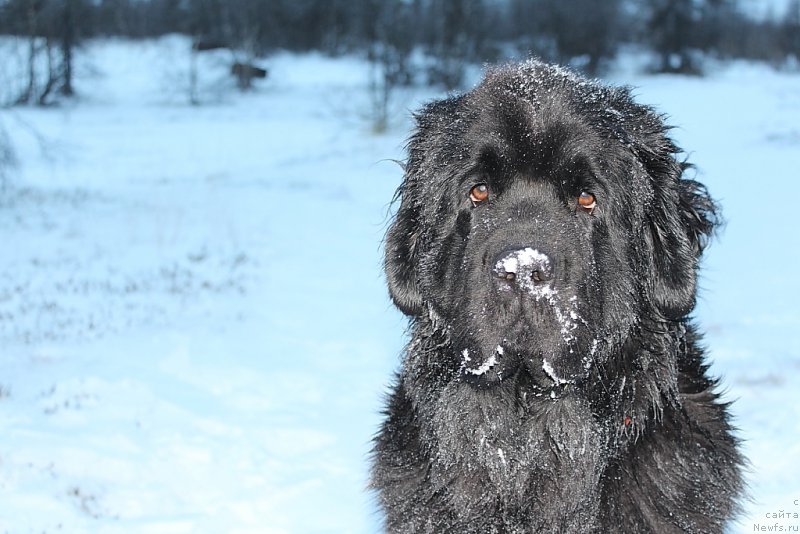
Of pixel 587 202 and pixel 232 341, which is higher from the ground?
pixel 587 202

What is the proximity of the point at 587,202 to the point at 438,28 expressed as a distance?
3432 cm

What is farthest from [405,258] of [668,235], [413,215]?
[668,235]

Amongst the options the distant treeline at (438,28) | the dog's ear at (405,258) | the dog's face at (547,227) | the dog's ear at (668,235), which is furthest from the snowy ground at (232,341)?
the distant treeline at (438,28)

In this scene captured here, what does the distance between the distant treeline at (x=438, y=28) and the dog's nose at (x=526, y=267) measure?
24231 millimetres

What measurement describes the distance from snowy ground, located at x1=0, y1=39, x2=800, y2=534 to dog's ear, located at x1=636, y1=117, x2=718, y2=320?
3.80 feet

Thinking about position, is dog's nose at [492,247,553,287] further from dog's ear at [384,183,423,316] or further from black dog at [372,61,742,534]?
dog's ear at [384,183,423,316]

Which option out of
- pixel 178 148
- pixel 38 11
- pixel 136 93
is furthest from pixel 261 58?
pixel 178 148

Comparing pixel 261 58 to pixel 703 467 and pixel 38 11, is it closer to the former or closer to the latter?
pixel 38 11

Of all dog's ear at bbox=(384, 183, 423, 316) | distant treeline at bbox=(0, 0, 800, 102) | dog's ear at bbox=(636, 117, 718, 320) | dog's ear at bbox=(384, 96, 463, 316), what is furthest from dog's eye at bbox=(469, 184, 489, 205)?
distant treeline at bbox=(0, 0, 800, 102)

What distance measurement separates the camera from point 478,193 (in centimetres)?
311

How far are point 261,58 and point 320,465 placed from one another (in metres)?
42.1

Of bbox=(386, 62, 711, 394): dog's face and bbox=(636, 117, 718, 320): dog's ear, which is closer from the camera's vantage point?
bbox=(386, 62, 711, 394): dog's face

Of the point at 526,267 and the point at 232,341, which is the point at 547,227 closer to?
the point at 526,267

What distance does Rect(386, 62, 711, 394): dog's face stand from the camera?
2818 millimetres
